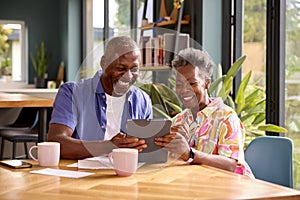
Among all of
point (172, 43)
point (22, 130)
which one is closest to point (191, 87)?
point (172, 43)

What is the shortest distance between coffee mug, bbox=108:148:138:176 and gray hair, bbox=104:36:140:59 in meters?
0.59

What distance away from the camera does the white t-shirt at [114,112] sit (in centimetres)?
246

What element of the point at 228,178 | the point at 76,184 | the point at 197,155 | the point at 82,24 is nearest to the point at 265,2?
the point at 197,155

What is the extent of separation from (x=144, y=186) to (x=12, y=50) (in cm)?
775

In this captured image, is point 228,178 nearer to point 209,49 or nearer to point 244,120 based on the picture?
point 244,120

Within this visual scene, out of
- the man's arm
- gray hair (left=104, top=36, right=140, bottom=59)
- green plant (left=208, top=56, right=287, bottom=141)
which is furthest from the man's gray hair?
green plant (left=208, top=56, right=287, bottom=141)

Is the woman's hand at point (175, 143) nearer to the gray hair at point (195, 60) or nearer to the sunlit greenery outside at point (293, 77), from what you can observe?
the gray hair at point (195, 60)

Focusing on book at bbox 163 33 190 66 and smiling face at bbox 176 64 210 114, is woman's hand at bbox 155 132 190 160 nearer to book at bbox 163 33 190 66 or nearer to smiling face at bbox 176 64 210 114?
smiling face at bbox 176 64 210 114

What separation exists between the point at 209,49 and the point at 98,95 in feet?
6.90

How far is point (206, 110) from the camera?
2.30 metres

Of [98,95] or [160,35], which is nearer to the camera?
[98,95]

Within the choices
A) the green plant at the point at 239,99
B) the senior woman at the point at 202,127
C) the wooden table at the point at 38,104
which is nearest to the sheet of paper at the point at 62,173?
the senior woman at the point at 202,127

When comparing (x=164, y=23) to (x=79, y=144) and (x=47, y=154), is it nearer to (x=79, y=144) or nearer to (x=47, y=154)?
(x=79, y=144)

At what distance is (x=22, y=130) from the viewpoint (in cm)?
481
